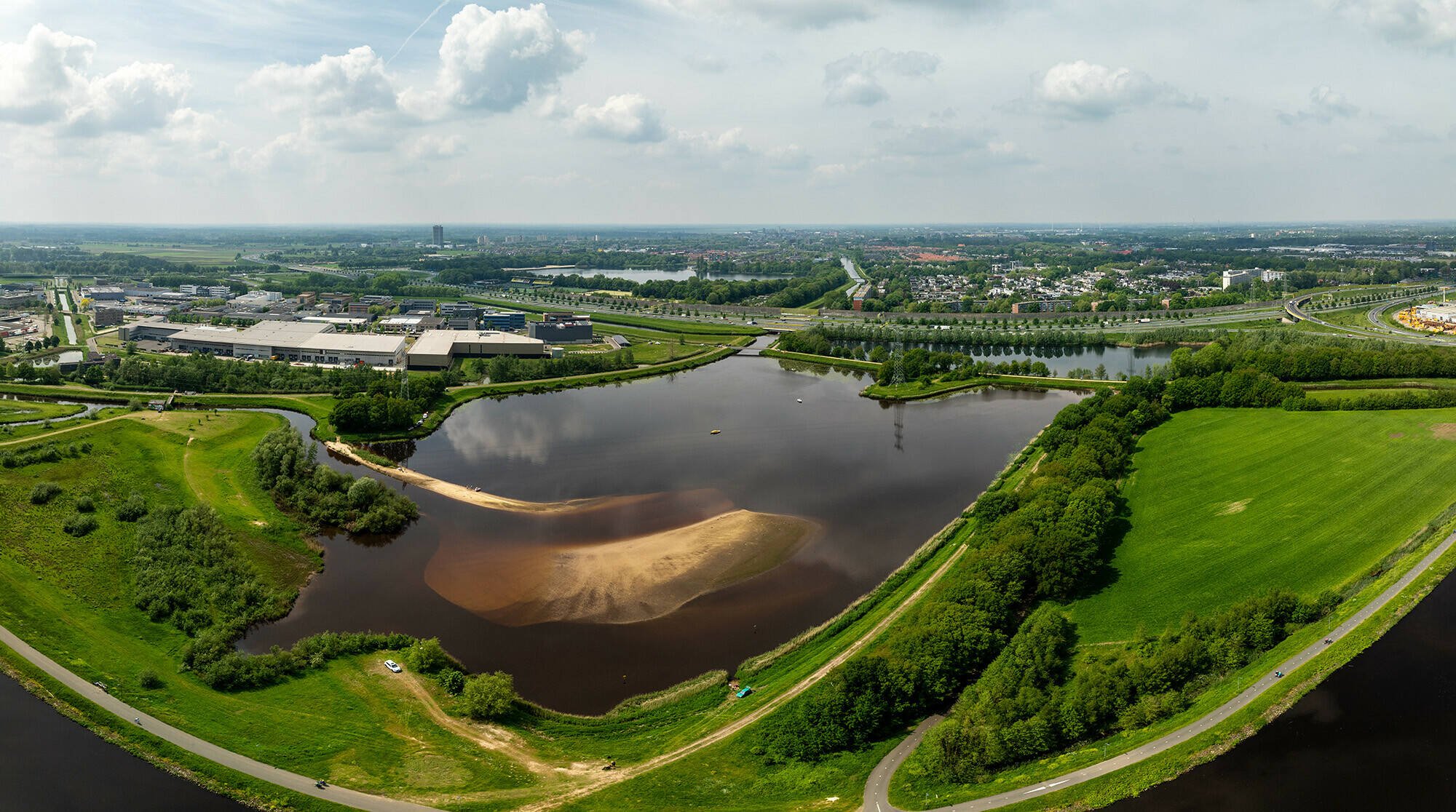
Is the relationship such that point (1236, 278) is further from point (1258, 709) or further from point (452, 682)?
point (452, 682)

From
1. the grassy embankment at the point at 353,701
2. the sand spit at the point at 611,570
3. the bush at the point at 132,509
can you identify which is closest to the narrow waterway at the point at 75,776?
the grassy embankment at the point at 353,701

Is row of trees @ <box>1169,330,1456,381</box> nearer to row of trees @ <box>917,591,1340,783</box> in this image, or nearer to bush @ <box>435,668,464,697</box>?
row of trees @ <box>917,591,1340,783</box>

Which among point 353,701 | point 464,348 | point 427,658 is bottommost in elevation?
point 353,701

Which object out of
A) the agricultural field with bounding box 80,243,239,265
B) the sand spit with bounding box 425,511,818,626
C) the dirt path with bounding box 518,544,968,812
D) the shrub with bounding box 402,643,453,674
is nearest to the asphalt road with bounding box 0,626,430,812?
the dirt path with bounding box 518,544,968,812

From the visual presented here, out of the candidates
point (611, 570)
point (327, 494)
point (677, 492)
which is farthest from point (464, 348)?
point (611, 570)

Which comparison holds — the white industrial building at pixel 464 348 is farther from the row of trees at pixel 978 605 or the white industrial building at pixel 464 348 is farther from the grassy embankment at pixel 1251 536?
the grassy embankment at pixel 1251 536

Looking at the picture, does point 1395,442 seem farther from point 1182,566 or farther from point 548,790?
point 548,790

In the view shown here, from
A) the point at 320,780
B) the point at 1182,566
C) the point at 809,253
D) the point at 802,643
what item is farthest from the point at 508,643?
the point at 809,253
